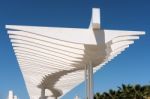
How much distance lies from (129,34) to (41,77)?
1120cm

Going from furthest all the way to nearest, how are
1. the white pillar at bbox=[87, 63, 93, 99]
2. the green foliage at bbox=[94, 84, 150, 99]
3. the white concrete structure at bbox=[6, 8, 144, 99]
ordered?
the green foliage at bbox=[94, 84, 150, 99] < the white pillar at bbox=[87, 63, 93, 99] < the white concrete structure at bbox=[6, 8, 144, 99]

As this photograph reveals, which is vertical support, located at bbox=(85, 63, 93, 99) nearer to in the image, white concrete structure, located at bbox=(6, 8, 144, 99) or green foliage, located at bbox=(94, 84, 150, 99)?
white concrete structure, located at bbox=(6, 8, 144, 99)

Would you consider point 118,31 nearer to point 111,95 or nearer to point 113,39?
point 113,39

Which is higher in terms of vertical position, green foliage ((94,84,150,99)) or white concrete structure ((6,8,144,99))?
green foliage ((94,84,150,99))

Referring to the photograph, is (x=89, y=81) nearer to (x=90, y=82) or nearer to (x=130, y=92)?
(x=90, y=82)

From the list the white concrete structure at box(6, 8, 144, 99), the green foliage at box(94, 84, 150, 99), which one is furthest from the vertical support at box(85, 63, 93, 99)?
the green foliage at box(94, 84, 150, 99)

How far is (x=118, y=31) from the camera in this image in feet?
49.2

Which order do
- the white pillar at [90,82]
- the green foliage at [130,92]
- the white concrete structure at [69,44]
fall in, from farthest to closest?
the green foliage at [130,92]
the white pillar at [90,82]
the white concrete structure at [69,44]

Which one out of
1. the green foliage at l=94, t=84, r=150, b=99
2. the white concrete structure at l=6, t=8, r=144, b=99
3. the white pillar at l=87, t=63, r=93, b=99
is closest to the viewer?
the white concrete structure at l=6, t=8, r=144, b=99

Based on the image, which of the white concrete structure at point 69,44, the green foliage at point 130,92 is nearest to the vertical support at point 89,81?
the white concrete structure at point 69,44

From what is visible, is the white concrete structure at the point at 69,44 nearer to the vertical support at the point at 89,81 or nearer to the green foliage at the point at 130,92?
the vertical support at the point at 89,81

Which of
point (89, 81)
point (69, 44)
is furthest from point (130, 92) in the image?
point (69, 44)

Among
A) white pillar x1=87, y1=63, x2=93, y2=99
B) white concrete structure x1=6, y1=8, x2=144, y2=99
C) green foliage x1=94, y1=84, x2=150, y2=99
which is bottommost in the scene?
white pillar x1=87, y1=63, x2=93, y2=99

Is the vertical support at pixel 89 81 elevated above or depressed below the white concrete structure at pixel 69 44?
below
